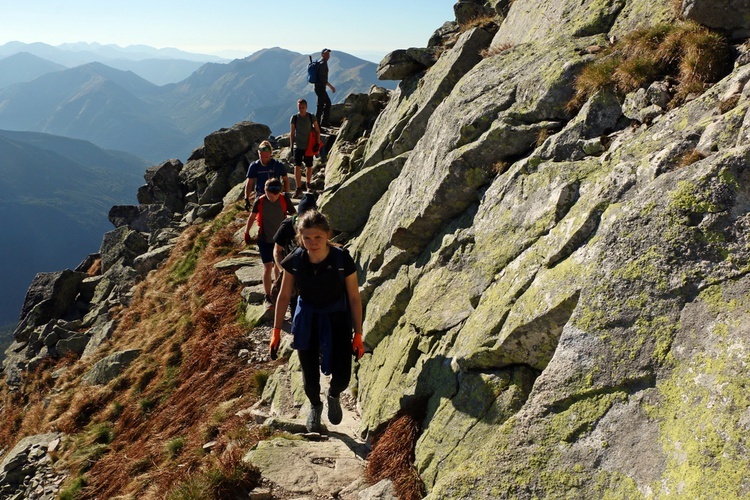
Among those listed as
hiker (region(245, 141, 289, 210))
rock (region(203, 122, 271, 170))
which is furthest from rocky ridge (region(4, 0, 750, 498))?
rock (region(203, 122, 271, 170))

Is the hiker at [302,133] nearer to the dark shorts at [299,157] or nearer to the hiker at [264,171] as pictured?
the dark shorts at [299,157]

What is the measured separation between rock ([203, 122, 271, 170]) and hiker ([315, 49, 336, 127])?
6.70 meters

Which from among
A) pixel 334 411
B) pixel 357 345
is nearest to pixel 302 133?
pixel 334 411

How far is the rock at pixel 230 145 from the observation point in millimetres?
37844

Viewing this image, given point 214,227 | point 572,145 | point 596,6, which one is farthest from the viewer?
point 214,227

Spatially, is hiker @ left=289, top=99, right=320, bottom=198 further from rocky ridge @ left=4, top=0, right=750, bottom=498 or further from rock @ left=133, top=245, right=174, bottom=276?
rock @ left=133, top=245, right=174, bottom=276

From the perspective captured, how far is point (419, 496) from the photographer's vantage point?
6848 mm

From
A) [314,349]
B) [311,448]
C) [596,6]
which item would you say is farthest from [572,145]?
[311,448]

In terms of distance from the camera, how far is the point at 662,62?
7.94 metres

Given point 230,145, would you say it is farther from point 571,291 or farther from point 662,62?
point 571,291

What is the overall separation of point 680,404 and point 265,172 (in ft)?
47.6

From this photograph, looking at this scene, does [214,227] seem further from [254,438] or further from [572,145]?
[572,145]

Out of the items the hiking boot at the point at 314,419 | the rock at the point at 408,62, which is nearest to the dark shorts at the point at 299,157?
the rock at the point at 408,62

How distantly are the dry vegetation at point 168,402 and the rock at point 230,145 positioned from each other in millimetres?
15100
